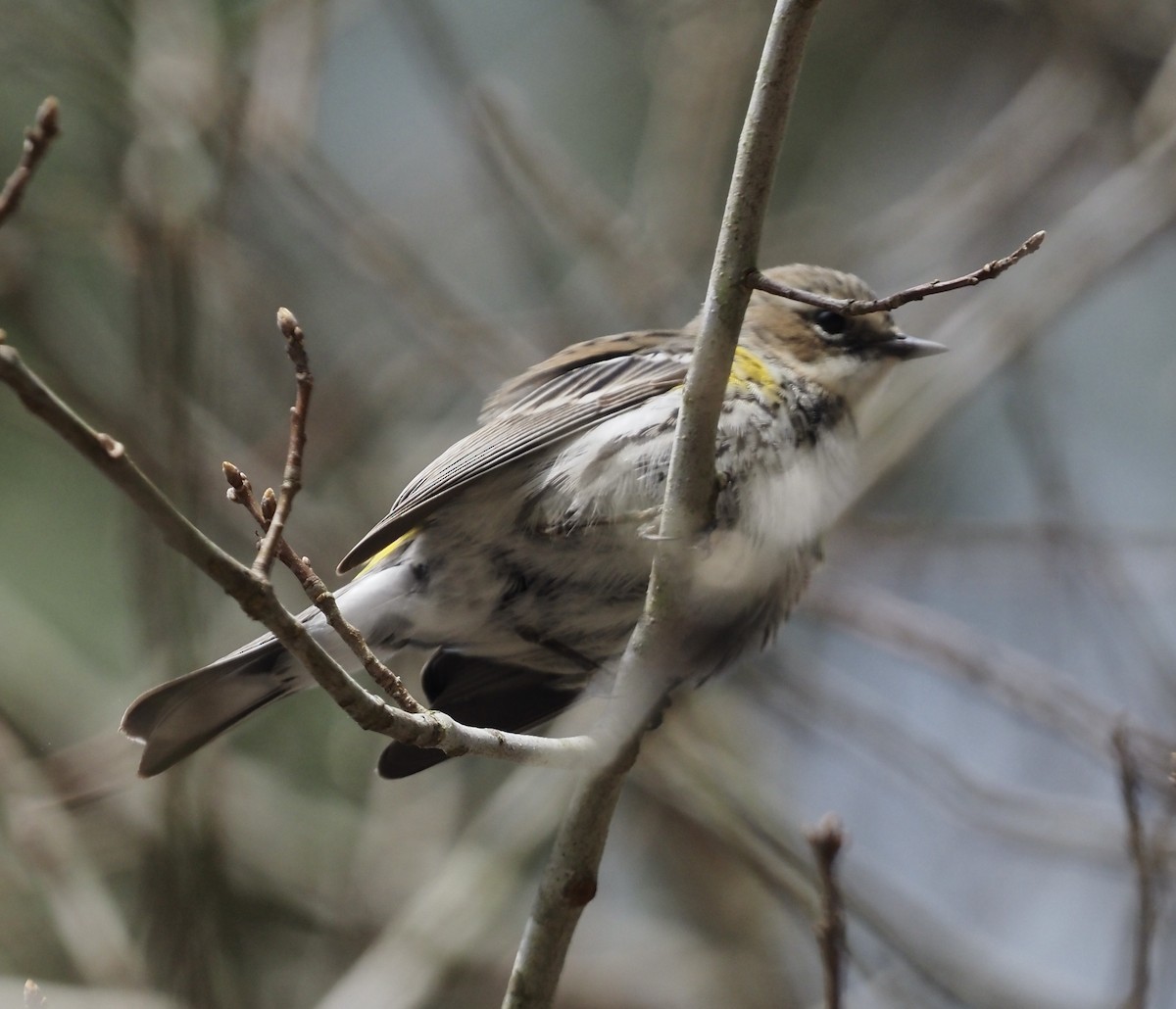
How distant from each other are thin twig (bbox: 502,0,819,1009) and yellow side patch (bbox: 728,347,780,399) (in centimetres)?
99

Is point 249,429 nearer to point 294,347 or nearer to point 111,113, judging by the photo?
point 111,113

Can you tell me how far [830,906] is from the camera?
9.66 feet

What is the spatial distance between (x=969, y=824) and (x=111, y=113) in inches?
206

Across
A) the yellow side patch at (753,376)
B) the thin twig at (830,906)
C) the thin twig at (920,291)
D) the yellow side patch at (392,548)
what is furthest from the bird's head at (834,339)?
the thin twig at (830,906)

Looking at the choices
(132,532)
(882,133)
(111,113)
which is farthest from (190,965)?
(882,133)

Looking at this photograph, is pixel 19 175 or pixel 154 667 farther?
pixel 154 667

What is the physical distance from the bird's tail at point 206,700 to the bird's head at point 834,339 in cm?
204

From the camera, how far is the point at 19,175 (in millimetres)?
1936

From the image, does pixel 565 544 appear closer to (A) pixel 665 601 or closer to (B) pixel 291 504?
(A) pixel 665 601

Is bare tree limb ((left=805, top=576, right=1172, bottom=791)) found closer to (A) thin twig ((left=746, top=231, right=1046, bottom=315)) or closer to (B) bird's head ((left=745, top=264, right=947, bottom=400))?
(B) bird's head ((left=745, top=264, right=947, bottom=400))

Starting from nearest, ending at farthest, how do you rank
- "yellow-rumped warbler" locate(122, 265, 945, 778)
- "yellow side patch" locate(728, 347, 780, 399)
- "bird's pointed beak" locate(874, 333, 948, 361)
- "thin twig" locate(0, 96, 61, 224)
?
"thin twig" locate(0, 96, 61, 224) → "yellow-rumped warbler" locate(122, 265, 945, 778) → "yellow side patch" locate(728, 347, 780, 399) → "bird's pointed beak" locate(874, 333, 948, 361)

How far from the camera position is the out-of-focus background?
5848 mm

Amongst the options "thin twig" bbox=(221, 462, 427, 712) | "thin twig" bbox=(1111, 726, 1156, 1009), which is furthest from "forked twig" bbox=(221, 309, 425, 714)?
"thin twig" bbox=(1111, 726, 1156, 1009)

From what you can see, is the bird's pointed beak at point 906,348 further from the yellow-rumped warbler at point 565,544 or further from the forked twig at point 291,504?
the forked twig at point 291,504
